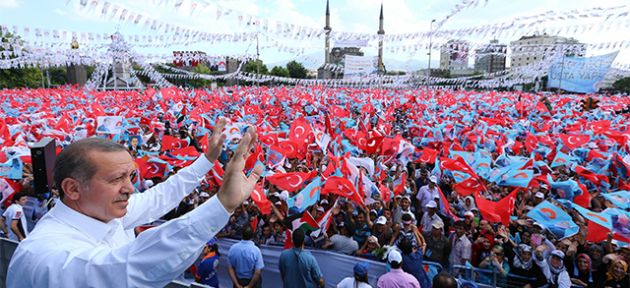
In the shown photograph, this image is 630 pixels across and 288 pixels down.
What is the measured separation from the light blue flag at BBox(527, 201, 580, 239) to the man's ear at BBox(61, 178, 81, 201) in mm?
5709

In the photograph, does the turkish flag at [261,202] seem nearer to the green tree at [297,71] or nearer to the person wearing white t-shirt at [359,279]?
the person wearing white t-shirt at [359,279]

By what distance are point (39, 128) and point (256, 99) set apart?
16810 millimetres

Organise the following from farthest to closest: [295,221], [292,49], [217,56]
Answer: [217,56] → [292,49] → [295,221]

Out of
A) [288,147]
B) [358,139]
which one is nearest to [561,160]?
[358,139]

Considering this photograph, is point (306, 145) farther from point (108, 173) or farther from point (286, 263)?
point (108, 173)

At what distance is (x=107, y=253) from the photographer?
125 cm

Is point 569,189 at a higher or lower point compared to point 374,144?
lower

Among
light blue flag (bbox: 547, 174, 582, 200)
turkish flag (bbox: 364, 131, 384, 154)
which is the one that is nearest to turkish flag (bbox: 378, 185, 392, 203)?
light blue flag (bbox: 547, 174, 582, 200)

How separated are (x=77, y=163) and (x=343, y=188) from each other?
17.5 feet

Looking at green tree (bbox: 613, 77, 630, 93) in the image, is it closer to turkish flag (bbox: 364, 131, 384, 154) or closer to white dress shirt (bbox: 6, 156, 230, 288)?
turkish flag (bbox: 364, 131, 384, 154)

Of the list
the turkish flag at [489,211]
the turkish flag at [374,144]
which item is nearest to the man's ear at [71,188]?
the turkish flag at [489,211]

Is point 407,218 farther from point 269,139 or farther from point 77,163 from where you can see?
point 77,163

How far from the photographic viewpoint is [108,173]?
4.88 ft

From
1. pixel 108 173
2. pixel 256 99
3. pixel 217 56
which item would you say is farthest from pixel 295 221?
pixel 217 56
